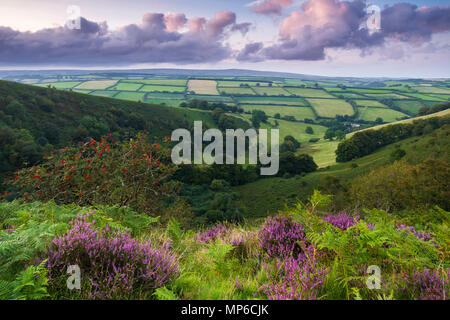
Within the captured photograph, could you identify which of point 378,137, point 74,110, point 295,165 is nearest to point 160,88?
point 74,110

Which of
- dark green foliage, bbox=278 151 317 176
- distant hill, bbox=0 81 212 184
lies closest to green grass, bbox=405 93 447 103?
dark green foliage, bbox=278 151 317 176

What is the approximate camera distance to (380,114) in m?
152

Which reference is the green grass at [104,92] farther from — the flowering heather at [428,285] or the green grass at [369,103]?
the flowering heather at [428,285]

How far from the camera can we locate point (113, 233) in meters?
3.65

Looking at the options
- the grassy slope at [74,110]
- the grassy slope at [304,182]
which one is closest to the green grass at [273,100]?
the grassy slope at [74,110]

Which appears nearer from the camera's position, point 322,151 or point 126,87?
point 322,151

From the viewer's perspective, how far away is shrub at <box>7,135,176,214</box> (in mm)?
9430

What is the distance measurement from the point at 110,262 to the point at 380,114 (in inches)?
7096

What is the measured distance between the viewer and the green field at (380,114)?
145500 millimetres

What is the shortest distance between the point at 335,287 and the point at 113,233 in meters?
3.05

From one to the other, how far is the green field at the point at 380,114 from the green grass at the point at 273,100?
1549 inches

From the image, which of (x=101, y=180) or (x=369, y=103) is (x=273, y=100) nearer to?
(x=369, y=103)

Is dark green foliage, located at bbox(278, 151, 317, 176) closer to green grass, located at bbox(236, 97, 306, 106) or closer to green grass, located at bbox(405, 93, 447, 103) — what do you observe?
green grass, located at bbox(236, 97, 306, 106)
